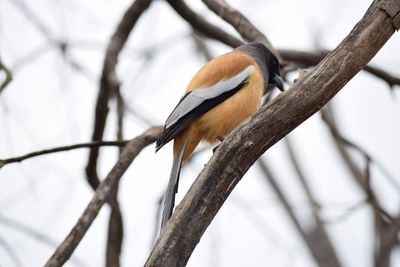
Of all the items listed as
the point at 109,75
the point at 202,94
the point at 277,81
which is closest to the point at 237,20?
the point at 277,81

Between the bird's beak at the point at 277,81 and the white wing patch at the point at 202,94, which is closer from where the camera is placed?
the white wing patch at the point at 202,94

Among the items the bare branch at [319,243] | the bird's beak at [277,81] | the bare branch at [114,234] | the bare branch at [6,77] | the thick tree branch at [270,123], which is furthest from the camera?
the bare branch at [319,243]

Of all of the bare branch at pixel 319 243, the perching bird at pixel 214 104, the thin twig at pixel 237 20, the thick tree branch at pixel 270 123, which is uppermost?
the thin twig at pixel 237 20

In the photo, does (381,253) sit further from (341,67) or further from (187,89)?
(341,67)


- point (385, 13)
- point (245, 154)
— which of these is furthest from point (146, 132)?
point (385, 13)

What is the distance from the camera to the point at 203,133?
14.7ft

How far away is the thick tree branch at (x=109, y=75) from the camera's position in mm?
5031

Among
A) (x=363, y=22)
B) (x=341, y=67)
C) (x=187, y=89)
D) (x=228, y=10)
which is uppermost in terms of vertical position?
(x=228, y=10)

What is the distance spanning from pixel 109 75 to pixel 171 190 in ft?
5.20

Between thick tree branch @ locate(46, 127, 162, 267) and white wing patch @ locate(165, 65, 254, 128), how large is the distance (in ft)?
1.03

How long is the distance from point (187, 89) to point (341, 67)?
173cm

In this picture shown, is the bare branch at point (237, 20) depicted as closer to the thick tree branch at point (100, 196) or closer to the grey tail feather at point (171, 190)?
the thick tree branch at point (100, 196)

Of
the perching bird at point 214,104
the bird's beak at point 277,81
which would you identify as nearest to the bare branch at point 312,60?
the bird's beak at point 277,81

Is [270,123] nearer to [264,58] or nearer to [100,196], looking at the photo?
[100,196]
